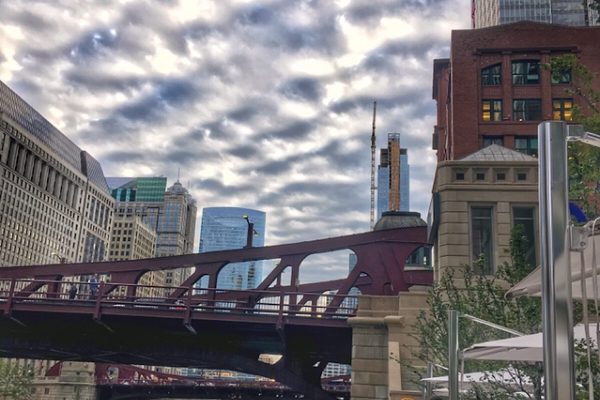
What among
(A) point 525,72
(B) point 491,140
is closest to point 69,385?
(B) point 491,140

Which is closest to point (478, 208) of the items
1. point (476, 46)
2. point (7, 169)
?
point (476, 46)

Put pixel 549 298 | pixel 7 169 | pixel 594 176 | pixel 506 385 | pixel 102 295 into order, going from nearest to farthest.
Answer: pixel 549 298 < pixel 594 176 < pixel 506 385 < pixel 102 295 < pixel 7 169

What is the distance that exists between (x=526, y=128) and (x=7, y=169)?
12411 centimetres

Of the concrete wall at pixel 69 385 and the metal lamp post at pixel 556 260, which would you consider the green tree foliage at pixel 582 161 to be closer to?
the metal lamp post at pixel 556 260

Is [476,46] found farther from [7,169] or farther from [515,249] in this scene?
[7,169]

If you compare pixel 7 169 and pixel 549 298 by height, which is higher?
pixel 7 169

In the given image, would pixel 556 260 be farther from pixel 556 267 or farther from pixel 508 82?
pixel 508 82

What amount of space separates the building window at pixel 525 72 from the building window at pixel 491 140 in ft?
15.3

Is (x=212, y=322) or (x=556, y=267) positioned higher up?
(x=212, y=322)

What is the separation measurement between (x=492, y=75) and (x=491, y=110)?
297 centimetres

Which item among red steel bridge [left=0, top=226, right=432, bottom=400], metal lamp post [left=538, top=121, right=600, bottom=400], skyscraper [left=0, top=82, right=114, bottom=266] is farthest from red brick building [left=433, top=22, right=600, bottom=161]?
skyscraper [left=0, top=82, right=114, bottom=266]

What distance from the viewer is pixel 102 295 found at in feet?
94.8

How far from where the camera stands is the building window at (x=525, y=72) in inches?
1843

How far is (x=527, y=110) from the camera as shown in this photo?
46188 millimetres
